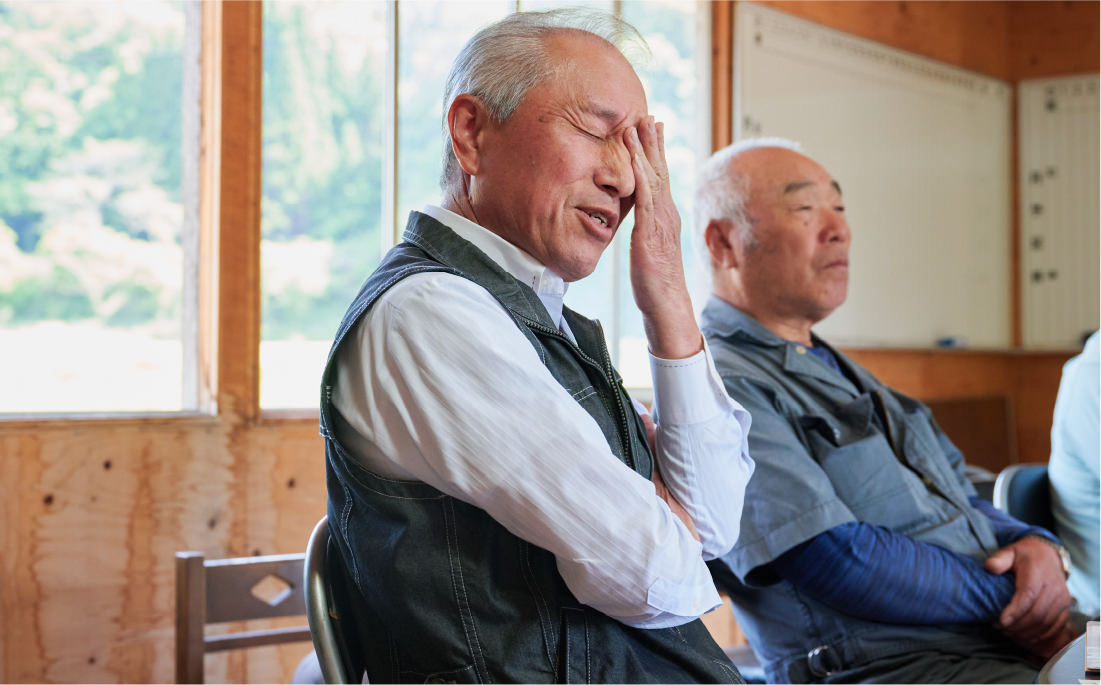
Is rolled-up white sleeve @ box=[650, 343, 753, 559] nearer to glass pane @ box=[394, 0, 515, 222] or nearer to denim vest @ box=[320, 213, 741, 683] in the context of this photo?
denim vest @ box=[320, 213, 741, 683]

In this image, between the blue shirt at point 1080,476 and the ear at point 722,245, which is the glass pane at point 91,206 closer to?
the ear at point 722,245

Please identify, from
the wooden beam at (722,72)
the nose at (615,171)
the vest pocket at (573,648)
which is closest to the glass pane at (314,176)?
the wooden beam at (722,72)

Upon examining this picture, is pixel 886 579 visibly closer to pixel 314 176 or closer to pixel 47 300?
pixel 314 176

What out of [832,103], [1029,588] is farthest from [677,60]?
[1029,588]

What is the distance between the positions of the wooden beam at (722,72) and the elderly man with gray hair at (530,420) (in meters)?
2.56

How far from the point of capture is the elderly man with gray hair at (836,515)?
4.73 feet

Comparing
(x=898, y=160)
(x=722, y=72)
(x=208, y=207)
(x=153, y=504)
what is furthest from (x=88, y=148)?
(x=898, y=160)

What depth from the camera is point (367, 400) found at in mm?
918

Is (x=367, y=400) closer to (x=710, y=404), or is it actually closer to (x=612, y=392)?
(x=612, y=392)

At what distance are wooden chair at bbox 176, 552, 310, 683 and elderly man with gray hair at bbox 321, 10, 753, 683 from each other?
433mm

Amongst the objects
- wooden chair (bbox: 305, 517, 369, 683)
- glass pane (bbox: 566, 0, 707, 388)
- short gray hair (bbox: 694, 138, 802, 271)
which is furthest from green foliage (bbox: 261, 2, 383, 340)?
wooden chair (bbox: 305, 517, 369, 683)

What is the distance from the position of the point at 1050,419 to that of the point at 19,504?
14.3 feet

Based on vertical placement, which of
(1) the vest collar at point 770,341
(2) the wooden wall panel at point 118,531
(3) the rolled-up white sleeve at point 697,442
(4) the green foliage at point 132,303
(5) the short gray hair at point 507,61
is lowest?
(2) the wooden wall panel at point 118,531

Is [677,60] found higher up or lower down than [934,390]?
higher up
